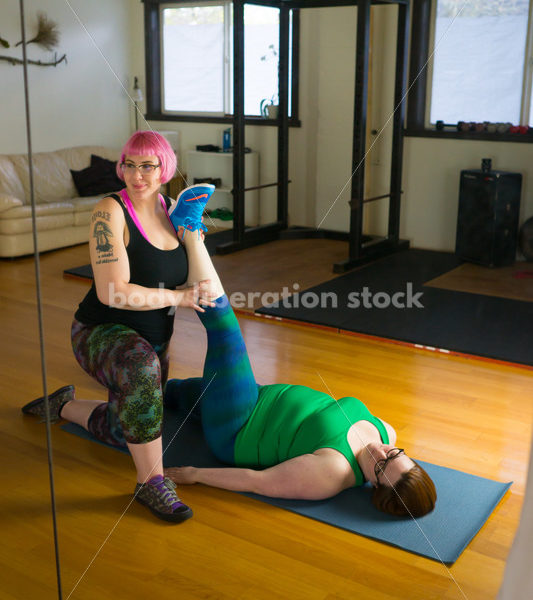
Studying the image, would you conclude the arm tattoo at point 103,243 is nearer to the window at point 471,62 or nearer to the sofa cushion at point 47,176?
the window at point 471,62

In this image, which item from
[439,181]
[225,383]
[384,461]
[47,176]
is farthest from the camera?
[47,176]

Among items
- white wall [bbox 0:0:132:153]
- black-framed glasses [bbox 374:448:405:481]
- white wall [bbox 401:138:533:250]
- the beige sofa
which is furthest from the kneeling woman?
white wall [bbox 0:0:132:153]

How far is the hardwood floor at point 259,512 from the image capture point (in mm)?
1618

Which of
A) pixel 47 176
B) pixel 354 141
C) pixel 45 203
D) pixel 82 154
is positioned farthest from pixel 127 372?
pixel 82 154

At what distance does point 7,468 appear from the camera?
2125 millimetres

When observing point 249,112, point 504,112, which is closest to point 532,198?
point 504,112

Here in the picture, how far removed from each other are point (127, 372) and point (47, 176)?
399cm

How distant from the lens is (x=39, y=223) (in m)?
4.89

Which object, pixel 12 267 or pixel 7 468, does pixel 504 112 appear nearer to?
pixel 12 267

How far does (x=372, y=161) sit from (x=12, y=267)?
105 inches

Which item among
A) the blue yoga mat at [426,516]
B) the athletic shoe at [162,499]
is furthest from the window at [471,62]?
the athletic shoe at [162,499]

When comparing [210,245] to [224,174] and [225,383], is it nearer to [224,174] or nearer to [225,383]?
[224,174]

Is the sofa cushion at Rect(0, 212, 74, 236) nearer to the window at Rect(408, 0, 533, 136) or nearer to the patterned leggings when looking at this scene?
the window at Rect(408, 0, 533, 136)

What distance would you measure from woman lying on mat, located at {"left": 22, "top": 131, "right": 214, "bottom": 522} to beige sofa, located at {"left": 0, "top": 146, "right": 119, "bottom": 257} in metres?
2.96
